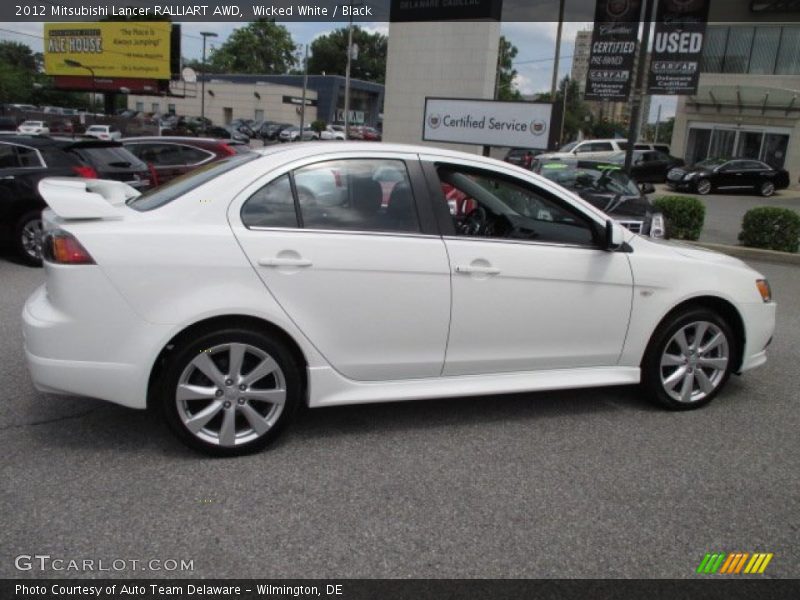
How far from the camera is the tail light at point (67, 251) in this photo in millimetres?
3326

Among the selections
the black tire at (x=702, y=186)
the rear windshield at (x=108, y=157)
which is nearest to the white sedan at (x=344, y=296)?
the rear windshield at (x=108, y=157)

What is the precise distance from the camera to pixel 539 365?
420 centimetres

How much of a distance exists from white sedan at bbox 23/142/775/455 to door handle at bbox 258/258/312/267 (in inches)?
0.5

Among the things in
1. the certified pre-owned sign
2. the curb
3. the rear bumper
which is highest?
the certified pre-owned sign

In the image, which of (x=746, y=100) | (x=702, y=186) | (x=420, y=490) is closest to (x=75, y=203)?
(x=420, y=490)

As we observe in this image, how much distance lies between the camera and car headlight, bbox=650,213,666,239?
8758mm

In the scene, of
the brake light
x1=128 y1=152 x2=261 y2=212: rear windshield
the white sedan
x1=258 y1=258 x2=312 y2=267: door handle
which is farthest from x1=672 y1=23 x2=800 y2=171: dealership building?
x1=258 y1=258 x2=312 y2=267: door handle

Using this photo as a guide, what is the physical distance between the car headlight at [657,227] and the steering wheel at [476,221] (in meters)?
4.68

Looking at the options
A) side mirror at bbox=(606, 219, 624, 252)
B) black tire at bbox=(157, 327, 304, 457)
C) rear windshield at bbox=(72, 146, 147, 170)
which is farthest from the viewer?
rear windshield at bbox=(72, 146, 147, 170)

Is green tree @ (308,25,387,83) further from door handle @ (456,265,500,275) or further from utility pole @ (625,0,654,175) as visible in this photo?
door handle @ (456,265,500,275)

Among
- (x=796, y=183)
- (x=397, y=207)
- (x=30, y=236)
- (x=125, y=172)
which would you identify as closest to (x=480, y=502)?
(x=397, y=207)

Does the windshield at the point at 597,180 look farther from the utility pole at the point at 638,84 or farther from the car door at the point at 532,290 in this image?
the car door at the point at 532,290

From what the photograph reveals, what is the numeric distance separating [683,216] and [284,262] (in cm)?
970

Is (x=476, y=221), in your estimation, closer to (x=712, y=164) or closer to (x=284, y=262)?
(x=284, y=262)
